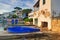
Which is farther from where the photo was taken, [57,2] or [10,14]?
[10,14]

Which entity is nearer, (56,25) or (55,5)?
(56,25)

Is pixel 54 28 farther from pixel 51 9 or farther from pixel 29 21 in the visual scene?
pixel 29 21

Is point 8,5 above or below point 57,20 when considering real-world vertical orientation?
above

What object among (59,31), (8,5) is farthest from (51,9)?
(8,5)

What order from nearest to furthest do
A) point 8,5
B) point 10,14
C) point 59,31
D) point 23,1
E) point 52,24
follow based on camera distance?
point 59,31, point 52,24, point 23,1, point 8,5, point 10,14

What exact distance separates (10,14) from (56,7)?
34.5m

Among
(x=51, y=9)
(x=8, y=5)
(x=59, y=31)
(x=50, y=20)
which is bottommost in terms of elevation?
(x=59, y=31)

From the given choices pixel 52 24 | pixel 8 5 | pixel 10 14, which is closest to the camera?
pixel 52 24

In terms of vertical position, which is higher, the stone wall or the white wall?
the white wall

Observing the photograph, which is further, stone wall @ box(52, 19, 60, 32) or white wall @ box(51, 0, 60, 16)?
white wall @ box(51, 0, 60, 16)

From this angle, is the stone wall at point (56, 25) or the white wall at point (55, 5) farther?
the white wall at point (55, 5)

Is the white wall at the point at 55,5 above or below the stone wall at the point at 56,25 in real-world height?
above

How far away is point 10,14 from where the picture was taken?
49.4 m

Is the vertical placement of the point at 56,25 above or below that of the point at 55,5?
below
